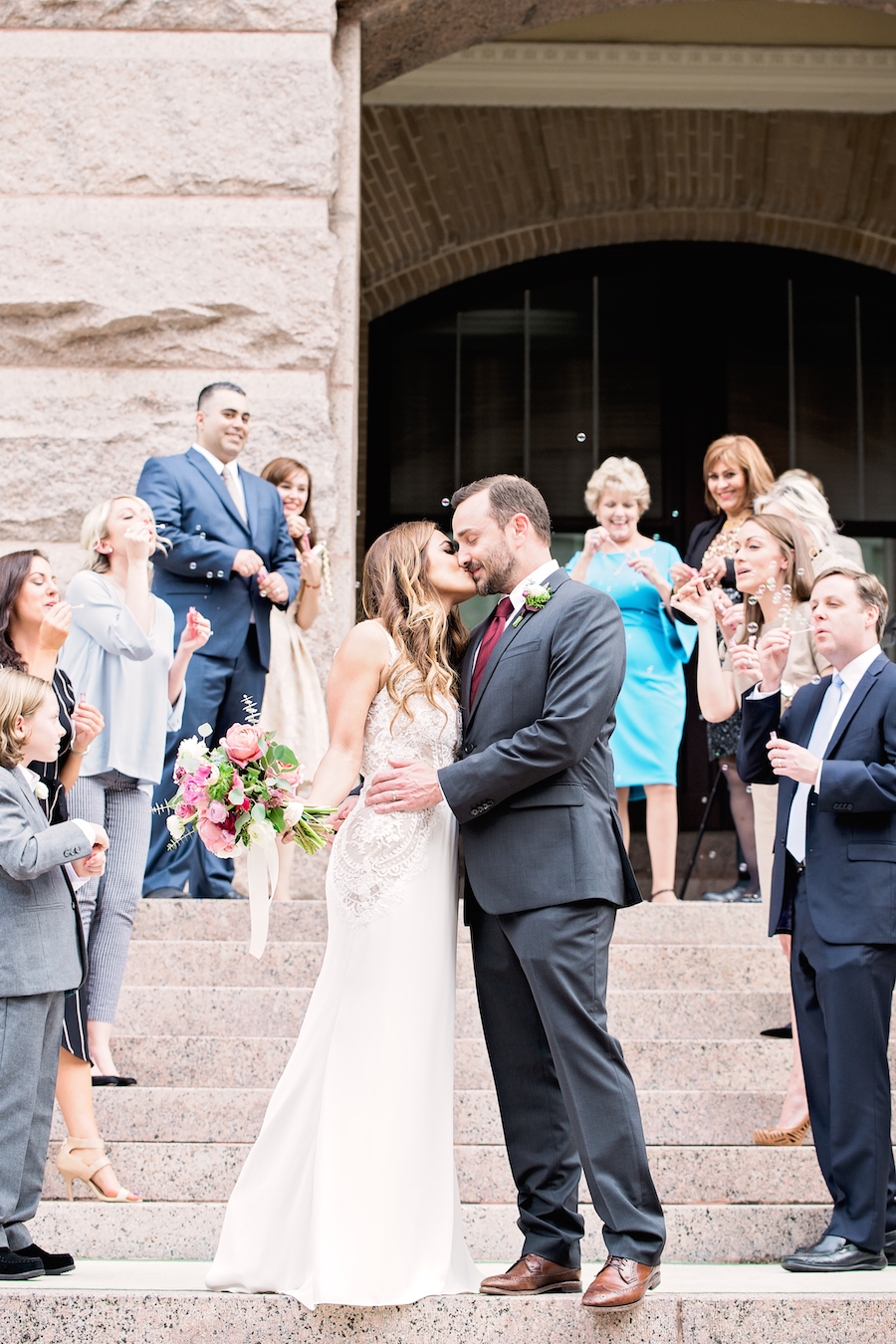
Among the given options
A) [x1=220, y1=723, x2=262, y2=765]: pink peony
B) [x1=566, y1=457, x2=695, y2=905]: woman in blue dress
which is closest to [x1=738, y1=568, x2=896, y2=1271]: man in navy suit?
[x1=220, y1=723, x2=262, y2=765]: pink peony

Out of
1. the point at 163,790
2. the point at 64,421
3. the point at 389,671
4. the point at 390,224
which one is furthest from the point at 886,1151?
the point at 390,224

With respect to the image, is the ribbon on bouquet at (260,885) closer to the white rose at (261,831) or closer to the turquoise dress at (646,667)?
the white rose at (261,831)

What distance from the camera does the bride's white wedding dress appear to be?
3.53 meters

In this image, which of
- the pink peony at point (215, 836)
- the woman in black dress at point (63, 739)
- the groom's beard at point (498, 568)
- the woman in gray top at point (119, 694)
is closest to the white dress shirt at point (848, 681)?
the groom's beard at point (498, 568)

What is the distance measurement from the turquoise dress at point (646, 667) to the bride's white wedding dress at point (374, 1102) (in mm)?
3096

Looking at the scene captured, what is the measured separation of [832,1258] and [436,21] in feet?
21.9

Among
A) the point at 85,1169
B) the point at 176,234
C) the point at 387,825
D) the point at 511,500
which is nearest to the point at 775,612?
the point at 511,500

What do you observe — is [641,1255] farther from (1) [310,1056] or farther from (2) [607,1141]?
(1) [310,1056]

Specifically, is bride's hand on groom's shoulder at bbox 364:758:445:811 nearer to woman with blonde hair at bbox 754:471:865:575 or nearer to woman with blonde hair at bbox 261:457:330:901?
woman with blonde hair at bbox 754:471:865:575

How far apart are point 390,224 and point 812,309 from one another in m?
3.24

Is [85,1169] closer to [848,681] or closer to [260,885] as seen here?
[260,885]

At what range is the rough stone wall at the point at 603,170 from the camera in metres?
10.9

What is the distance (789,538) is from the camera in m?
5.12

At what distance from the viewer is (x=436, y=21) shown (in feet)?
26.7
